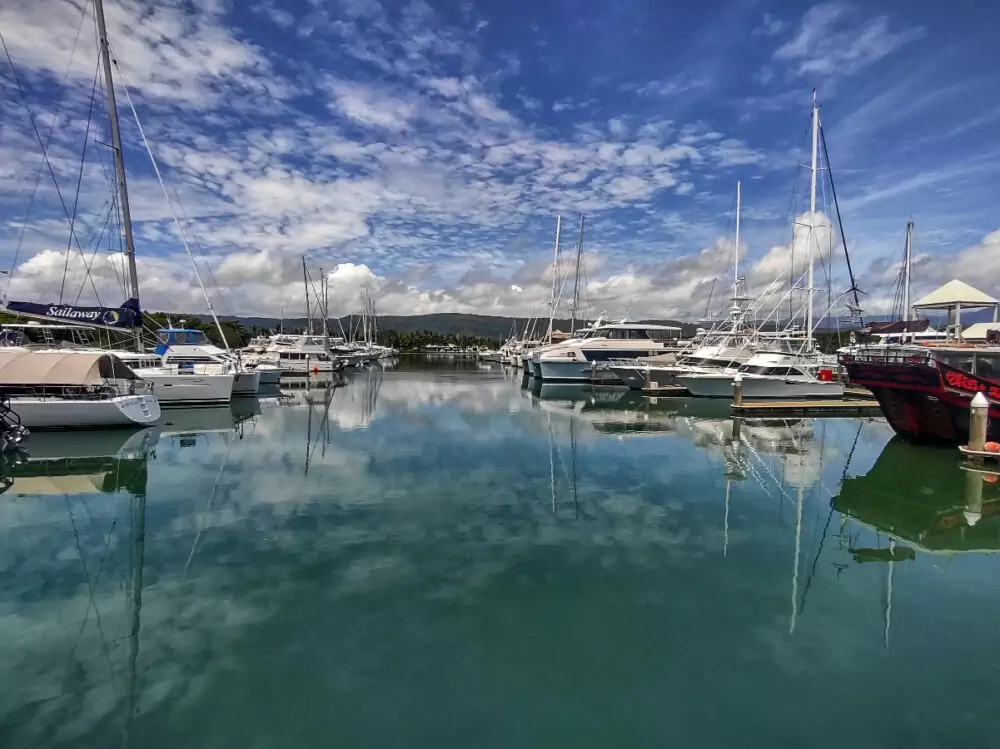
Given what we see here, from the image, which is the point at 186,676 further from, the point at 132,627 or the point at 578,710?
the point at 578,710

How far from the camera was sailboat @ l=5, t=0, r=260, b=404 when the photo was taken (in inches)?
957

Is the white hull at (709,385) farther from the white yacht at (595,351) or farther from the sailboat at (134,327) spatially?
the sailboat at (134,327)

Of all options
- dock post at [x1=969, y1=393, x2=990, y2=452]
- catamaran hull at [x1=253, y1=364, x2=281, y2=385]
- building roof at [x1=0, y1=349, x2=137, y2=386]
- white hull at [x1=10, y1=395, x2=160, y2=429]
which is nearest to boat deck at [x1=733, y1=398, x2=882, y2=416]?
dock post at [x1=969, y1=393, x2=990, y2=452]

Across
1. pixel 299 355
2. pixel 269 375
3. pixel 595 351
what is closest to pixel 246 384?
pixel 269 375

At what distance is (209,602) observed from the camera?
8242 mm

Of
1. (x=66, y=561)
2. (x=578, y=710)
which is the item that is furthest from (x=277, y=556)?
(x=578, y=710)

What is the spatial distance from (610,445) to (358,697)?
16.4 meters

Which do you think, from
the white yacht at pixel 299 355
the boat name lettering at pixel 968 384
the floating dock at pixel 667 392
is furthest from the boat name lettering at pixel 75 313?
Answer: the boat name lettering at pixel 968 384

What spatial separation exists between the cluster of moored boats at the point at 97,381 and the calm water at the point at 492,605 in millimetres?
4340

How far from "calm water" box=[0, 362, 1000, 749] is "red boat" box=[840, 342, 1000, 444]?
3.28 meters

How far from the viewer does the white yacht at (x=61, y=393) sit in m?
20.8

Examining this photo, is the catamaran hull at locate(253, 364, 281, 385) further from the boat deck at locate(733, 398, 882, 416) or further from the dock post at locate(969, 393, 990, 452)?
the dock post at locate(969, 393, 990, 452)

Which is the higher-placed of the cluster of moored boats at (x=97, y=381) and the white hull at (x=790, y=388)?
the cluster of moored boats at (x=97, y=381)

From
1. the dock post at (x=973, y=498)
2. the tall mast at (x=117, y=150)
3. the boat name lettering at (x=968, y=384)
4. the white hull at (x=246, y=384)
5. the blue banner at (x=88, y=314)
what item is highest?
the tall mast at (x=117, y=150)
